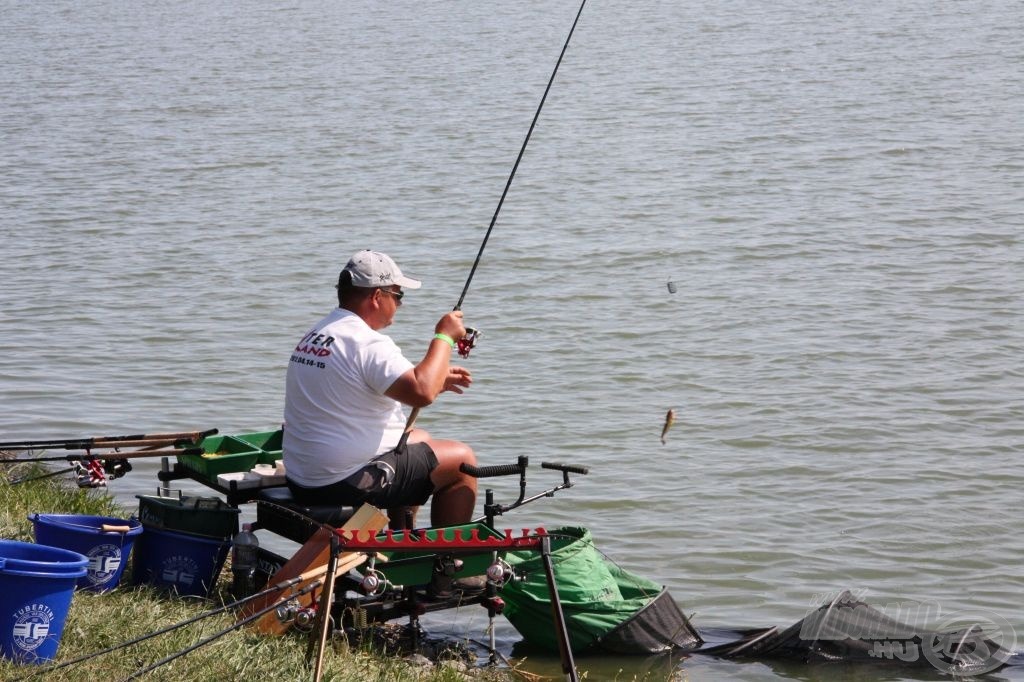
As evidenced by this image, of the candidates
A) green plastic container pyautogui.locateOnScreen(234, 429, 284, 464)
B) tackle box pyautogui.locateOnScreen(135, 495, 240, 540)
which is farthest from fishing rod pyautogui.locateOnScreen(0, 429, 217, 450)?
tackle box pyautogui.locateOnScreen(135, 495, 240, 540)

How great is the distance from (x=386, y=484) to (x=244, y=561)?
1.85 ft

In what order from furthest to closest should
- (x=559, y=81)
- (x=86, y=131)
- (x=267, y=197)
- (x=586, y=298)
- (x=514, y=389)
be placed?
(x=559, y=81) → (x=86, y=131) → (x=267, y=197) → (x=586, y=298) → (x=514, y=389)

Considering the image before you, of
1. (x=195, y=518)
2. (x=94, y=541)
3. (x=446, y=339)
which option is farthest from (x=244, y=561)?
(x=446, y=339)

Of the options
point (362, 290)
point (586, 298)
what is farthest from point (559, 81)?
point (362, 290)

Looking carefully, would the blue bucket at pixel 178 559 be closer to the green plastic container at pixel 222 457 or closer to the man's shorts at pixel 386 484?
the green plastic container at pixel 222 457

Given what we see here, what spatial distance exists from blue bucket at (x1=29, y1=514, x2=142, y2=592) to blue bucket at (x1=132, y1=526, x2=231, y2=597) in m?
0.10

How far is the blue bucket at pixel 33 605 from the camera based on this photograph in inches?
139

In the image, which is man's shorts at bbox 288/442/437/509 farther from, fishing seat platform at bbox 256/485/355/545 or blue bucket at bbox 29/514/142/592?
blue bucket at bbox 29/514/142/592

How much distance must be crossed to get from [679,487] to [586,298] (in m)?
3.41

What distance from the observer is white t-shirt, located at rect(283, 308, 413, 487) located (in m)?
4.29

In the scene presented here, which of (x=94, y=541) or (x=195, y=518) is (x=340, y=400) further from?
(x=94, y=541)

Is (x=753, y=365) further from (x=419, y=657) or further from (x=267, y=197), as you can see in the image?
(x=267, y=197)

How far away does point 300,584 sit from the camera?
405 cm

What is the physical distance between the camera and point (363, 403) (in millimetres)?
4340
